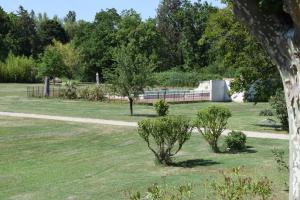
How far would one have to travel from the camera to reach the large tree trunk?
6242mm

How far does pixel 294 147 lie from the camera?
20.9 ft

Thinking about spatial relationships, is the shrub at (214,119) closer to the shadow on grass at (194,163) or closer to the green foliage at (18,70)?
the shadow on grass at (194,163)

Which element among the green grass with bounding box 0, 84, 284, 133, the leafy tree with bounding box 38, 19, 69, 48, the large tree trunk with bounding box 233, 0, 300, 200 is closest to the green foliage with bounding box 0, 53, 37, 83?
the leafy tree with bounding box 38, 19, 69, 48

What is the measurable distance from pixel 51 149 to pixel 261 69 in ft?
30.3

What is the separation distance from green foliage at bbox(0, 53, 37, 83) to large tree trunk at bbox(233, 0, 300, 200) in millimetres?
74169

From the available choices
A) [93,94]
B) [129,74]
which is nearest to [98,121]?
[129,74]

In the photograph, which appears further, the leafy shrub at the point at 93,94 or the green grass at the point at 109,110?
the leafy shrub at the point at 93,94

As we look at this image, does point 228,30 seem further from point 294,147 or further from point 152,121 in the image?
point 294,147

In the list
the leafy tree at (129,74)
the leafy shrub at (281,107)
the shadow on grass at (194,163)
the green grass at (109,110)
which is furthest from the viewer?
the leafy tree at (129,74)

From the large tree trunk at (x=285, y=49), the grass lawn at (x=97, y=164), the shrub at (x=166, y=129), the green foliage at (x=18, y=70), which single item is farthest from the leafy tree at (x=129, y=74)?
the green foliage at (x=18, y=70)

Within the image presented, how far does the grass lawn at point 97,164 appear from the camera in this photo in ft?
44.8

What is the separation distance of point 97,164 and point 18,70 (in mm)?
64092

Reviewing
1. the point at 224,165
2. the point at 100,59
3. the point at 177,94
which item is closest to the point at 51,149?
the point at 224,165

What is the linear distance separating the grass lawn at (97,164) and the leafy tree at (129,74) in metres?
8.18
